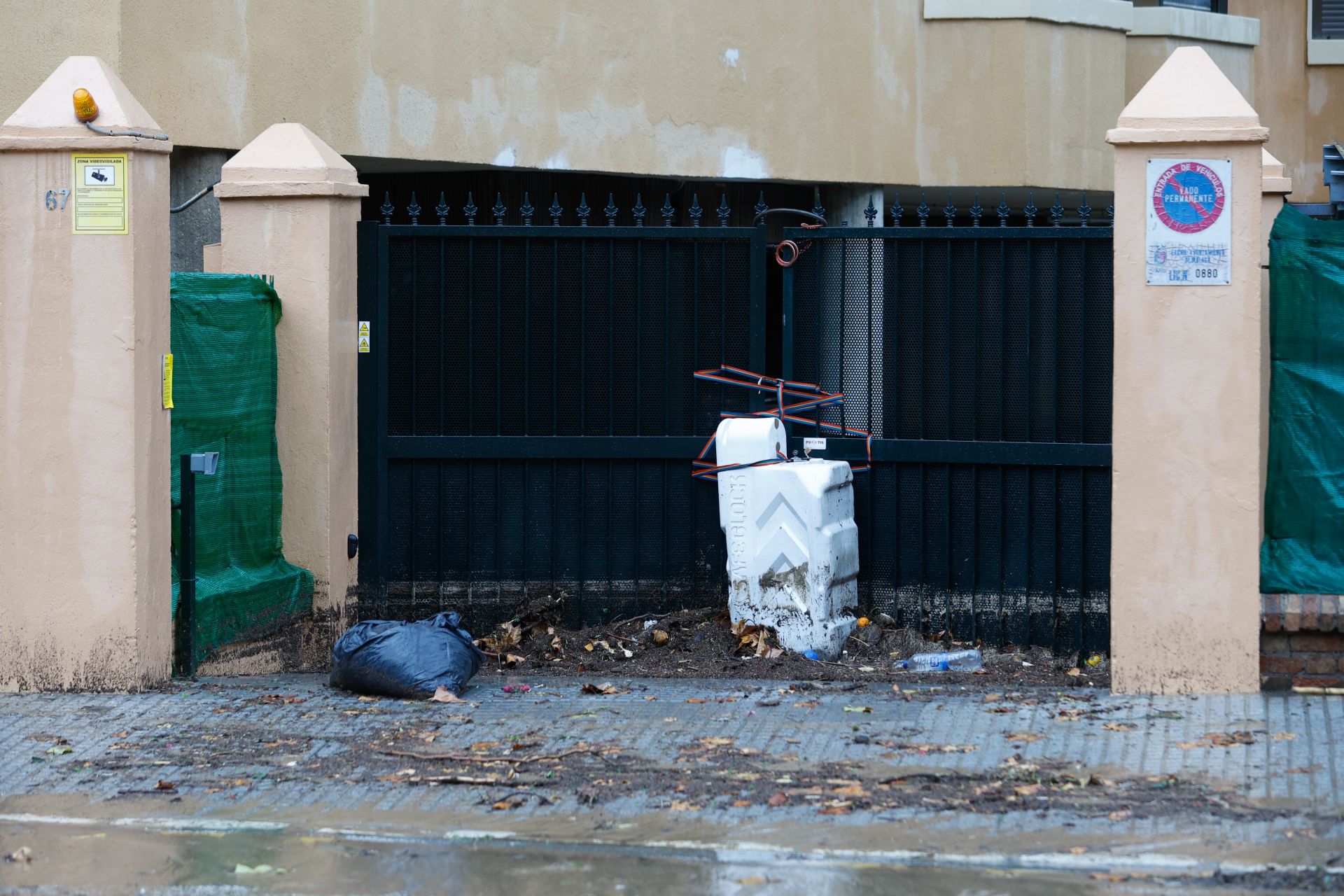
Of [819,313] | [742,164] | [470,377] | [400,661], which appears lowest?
[400,661]

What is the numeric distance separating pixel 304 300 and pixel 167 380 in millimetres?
1114

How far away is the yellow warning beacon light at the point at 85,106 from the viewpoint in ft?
24.8

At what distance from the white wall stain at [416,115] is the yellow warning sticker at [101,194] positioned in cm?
460

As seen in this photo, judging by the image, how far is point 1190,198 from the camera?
7.32 metres

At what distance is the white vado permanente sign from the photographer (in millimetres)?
Result: 7297

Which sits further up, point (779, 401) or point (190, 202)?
point (190, 202)

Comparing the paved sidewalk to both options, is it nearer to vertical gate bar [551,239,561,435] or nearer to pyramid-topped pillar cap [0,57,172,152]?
vertical gate bar [551,239,561,435]

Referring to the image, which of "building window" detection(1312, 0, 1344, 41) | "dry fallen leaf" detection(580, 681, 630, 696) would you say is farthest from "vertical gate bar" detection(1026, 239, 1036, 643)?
"building window" detection(1312, 0, 1344, 41)

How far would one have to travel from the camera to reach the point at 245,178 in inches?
345

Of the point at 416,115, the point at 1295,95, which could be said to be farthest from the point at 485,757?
the point at 1295,95

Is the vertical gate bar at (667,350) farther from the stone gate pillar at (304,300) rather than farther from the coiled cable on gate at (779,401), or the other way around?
the stone gate pillar at (304,300)

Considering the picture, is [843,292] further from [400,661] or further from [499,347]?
[400,661]

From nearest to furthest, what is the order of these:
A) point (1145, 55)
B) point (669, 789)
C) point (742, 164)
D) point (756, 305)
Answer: point (669, 789) → point (756, 305) → point (742, 164) → point (1145, 55)

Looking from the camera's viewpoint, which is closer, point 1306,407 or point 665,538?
point 1306,407
